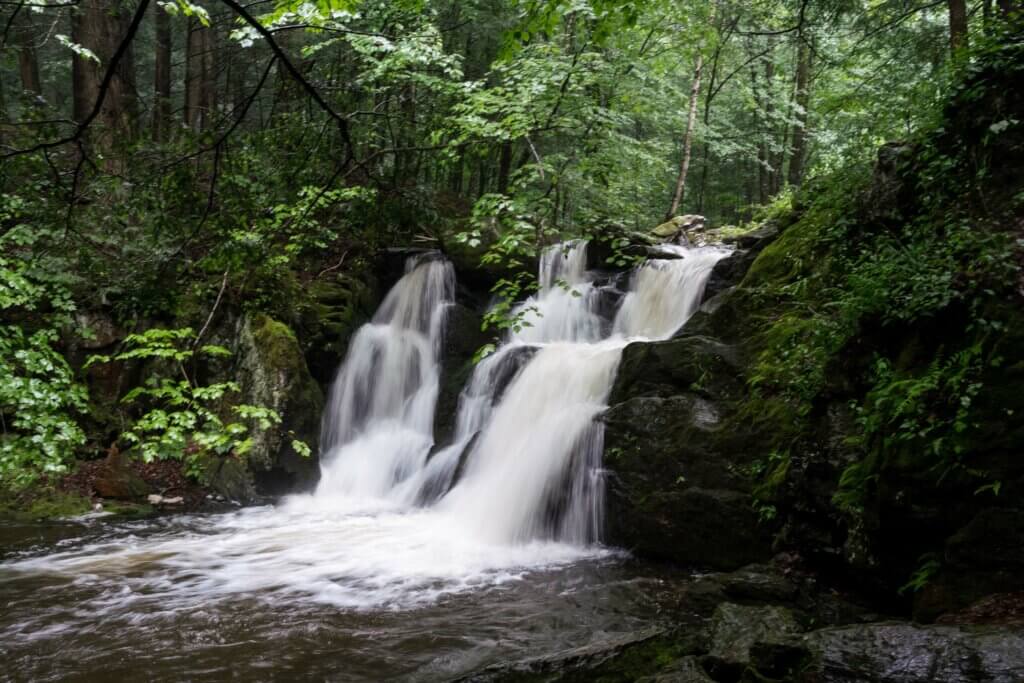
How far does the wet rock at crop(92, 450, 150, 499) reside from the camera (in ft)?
29.6

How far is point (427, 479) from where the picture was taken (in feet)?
32.1

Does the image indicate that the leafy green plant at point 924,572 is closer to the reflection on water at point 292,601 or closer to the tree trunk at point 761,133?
the reflection on water at point 292,601

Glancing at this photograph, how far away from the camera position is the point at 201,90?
14680mm

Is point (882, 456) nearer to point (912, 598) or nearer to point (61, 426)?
point (912, 598)

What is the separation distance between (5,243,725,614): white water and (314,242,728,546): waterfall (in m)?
0.02

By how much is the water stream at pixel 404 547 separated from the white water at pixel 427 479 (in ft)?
0.09

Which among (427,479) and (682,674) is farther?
(427,479)

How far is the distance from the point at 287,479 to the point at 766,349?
6.72 metres

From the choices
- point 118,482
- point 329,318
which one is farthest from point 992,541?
point 329,318

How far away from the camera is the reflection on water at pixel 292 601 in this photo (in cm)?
468

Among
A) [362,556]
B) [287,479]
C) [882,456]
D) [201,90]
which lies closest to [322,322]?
[287,479]

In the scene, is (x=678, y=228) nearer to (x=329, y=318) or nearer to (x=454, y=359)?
(x=454, y=359)

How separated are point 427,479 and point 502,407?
4.88 ft

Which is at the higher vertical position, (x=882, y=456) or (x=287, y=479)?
(x=882, y=456)
